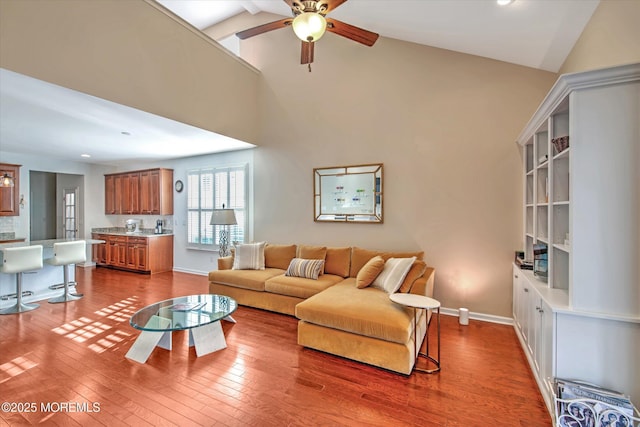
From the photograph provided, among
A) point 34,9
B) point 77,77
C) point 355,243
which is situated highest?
point 34,9

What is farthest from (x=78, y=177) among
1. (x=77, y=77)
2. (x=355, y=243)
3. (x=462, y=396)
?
(x=462, y=396)

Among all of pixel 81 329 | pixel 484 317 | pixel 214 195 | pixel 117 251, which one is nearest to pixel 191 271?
pixel 214 195

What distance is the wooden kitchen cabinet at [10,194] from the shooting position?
5707 mm

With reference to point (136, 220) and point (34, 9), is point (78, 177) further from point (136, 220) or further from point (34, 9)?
point (34, 9)

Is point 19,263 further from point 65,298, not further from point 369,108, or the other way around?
point 369,108

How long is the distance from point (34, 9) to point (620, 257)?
16.0 ft

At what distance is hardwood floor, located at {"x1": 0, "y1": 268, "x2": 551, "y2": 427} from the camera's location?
77.6 inches

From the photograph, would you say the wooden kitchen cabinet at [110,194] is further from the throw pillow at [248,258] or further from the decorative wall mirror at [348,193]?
the decorative wall mirror at [348,193]

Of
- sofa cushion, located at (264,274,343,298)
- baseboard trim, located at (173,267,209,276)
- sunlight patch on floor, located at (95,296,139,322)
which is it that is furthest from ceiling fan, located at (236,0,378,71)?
baseboard trim, located at (173,267,209,276)

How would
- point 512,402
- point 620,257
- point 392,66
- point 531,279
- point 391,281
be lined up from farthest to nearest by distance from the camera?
point 392,66 → point 391,281 → point 531,279 → point 512,402 → point 620,257

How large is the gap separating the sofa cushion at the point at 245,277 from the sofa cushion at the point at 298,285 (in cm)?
14

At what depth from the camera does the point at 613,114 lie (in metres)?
1.81

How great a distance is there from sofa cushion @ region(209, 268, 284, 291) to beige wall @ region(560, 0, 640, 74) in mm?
4049

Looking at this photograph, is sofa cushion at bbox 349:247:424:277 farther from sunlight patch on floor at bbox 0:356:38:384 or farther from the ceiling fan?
sunlight patch on floor at bbox 0:356:38:384
